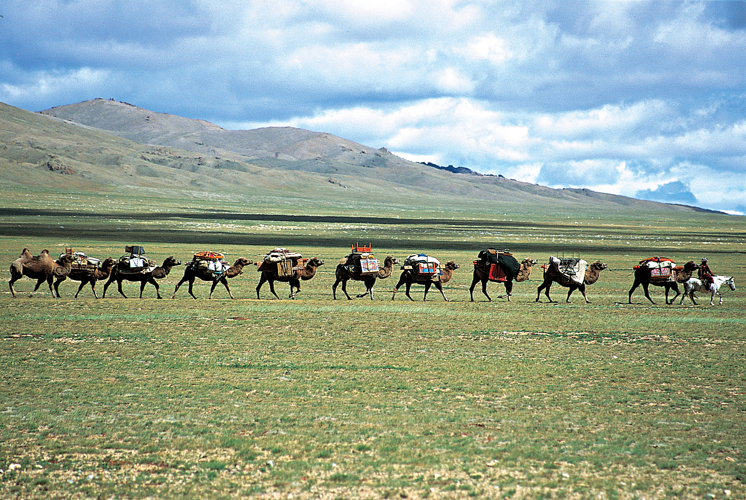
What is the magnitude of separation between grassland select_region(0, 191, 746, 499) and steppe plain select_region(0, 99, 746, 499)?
0.11ft

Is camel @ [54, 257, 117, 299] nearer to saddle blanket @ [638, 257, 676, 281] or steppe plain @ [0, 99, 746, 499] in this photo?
steppe plain @ [0, 99, 746, 499]

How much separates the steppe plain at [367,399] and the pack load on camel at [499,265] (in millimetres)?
1150

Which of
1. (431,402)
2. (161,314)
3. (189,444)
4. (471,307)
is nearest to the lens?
(189,444)

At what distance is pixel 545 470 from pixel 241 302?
13.5 m

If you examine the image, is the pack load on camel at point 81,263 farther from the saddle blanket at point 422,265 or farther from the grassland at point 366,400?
the saddle blanket at point 422,265

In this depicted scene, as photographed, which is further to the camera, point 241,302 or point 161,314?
point 241,302

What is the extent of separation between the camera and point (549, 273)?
788 inches

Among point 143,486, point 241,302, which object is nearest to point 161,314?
point 241,302

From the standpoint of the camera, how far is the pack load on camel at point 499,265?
20.0m

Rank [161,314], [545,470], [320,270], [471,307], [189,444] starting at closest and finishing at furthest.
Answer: [545,470] → [189,444] → [161,314] → [471,307] → [320,270]

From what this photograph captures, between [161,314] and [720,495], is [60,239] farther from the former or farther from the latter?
[720,495]

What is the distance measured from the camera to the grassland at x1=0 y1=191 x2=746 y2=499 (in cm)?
638

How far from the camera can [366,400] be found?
9008 mm

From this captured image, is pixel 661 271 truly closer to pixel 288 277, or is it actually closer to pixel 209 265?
pixel 288 277
